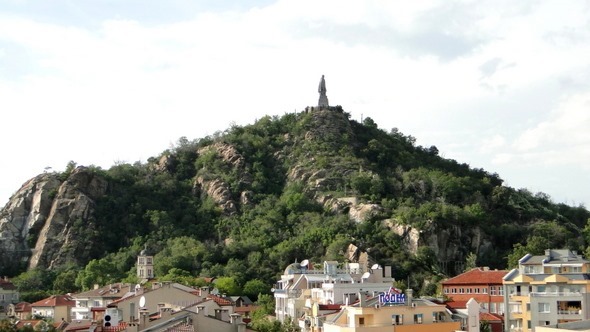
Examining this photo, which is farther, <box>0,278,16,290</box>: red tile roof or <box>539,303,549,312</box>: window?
<box>0,278,16,290</box>: red tile roof

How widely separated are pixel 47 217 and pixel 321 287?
267 ft

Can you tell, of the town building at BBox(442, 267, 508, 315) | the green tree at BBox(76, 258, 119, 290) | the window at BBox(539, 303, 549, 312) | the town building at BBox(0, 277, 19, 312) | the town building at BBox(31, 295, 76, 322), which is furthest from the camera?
the green tree at BBox(76, 258, 119, 290)

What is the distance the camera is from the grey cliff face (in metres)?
158

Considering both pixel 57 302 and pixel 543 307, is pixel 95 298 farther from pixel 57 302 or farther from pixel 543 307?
pixel 543 307

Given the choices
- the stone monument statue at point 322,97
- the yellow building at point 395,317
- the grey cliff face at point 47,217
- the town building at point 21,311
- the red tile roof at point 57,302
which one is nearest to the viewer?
the yellow building at point 395,317

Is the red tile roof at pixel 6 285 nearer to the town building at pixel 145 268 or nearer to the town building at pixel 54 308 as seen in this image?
the town building at pixel 145 268

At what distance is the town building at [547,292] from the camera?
7750cm

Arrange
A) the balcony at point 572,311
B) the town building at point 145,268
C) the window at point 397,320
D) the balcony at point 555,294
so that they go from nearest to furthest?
the window at point 397,320
the balcony at point 572,311
the balcony at point 555,294
the town building at point 145,268

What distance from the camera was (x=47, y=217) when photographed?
164 meters

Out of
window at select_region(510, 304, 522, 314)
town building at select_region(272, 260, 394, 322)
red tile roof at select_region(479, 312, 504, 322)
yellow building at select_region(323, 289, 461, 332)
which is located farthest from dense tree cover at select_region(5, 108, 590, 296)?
yellow building at select_region(323, 289, 461, 332)

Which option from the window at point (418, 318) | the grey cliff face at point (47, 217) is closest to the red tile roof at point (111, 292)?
the grey cliff face at point (47, 217)

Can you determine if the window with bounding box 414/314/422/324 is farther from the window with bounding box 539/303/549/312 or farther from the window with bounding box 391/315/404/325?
the window with bounding box 539/303/549/312

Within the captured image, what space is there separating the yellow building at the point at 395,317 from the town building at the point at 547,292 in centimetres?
1803

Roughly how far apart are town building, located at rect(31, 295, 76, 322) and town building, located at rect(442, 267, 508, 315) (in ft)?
136
